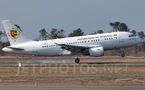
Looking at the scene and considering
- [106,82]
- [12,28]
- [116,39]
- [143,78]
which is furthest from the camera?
[12,28]

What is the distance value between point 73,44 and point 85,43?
61.2 inches

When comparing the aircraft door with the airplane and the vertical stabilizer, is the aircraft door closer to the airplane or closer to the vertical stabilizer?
the airplane

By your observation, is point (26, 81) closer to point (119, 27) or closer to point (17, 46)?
point (17, 46)

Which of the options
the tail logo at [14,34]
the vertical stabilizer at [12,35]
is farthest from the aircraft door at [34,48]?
the tail logo at [14,34]

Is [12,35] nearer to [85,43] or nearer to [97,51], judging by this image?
[85,43]

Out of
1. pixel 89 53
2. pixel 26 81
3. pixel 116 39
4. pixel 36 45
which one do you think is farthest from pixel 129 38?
pixel 26 81

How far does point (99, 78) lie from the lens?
2889 cm

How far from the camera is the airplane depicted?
169 ft

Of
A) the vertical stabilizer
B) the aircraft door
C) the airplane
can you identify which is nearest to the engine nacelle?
the airplane

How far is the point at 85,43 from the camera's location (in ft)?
172

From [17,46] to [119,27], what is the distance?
3685 inches

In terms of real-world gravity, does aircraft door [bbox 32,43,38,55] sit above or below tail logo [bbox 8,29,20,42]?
below

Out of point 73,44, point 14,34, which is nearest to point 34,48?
point 14,34

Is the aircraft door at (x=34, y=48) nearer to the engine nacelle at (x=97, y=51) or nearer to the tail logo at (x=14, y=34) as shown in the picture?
the tail logo at (x=14, y=34)
